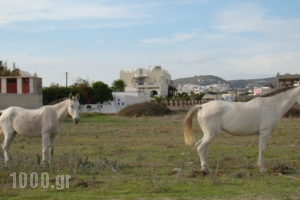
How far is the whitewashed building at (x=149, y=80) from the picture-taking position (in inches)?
5517

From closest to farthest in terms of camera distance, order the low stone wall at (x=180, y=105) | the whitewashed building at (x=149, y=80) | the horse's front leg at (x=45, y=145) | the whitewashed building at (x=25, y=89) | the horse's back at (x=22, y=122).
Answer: the horse's front leg at (x=45, y=145) < the horse's back at (x=22, y=122) < the whitewashed building at (x=25, y=89) < the low stone wall at (x=180, y=105) < the whitewashed building at (x=149, y=80)

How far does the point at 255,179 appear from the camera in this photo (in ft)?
38.1

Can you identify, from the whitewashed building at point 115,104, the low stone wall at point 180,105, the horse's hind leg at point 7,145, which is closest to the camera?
the horse's hind leg at point 7,145

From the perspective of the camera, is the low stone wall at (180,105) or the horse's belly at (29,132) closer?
the horse's belly at (29,132)

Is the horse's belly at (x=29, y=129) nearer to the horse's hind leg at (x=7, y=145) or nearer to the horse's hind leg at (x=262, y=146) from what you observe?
the horse's hind leg at (x=7, y=145)

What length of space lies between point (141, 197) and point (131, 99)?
9244 centimetres

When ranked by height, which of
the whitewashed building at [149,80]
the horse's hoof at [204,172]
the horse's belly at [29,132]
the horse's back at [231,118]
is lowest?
the horse's hoof at [204,172]

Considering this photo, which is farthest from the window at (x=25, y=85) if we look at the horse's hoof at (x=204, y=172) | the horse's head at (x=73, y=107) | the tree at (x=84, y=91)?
the horse's hoof at (x=204, y=172)

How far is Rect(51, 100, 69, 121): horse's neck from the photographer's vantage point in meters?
14.7

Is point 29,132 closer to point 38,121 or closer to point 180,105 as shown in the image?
point 38,121

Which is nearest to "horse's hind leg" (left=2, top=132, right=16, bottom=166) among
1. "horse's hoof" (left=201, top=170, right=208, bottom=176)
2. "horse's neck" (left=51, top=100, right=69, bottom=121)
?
"horse's neck" (left=51, top=100, right=69, bottom=121)

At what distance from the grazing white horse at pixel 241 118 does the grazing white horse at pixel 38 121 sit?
3.84 meters

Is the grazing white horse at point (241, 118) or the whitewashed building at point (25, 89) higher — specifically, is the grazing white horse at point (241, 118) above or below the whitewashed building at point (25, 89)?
below

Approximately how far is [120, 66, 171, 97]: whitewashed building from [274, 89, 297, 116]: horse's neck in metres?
125
